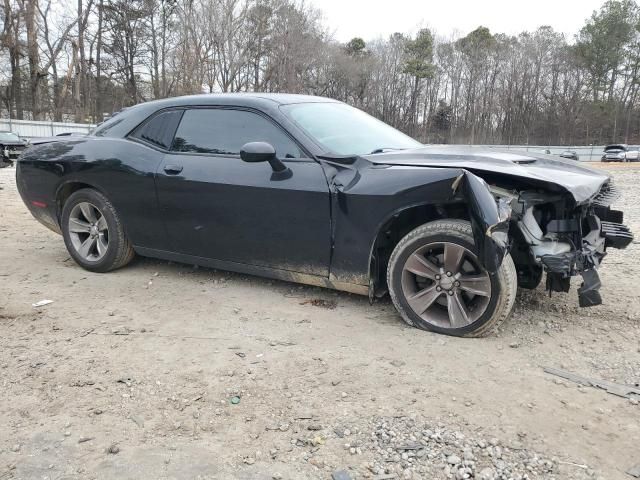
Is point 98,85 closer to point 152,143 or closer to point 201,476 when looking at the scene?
point 152,143

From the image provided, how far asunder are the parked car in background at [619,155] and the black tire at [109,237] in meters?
36.2

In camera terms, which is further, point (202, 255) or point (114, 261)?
point (114, 261)

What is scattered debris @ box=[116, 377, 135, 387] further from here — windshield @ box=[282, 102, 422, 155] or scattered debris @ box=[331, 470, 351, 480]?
windshield @ box=[282, 102, 422, 155]

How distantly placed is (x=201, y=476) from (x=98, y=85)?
47712 mm

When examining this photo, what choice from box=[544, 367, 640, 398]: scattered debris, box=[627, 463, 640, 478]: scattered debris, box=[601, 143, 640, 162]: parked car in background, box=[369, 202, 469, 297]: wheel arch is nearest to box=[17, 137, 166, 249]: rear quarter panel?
box=[369, 202, 469, 297]: wheel arch

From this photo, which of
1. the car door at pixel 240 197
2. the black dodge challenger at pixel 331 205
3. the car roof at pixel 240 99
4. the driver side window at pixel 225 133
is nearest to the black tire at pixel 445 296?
the black dodge challenger at pixel 331 205

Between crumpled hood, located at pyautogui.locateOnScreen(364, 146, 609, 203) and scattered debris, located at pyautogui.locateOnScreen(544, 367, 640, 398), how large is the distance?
3.29ft

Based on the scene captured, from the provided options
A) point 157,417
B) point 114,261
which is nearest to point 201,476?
point 157,417

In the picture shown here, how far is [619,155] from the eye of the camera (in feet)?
110

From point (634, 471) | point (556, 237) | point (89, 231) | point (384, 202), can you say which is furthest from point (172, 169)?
point (634, 471)

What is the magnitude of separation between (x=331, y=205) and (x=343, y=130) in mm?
839

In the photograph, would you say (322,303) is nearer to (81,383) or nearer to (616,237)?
(81,383)

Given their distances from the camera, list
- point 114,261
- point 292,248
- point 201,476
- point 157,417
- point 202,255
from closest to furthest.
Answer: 1. point 201,476
2. point 157,417
3. point 292,248
4. point 202,255
5. point 114,261

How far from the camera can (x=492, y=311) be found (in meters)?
3.09
